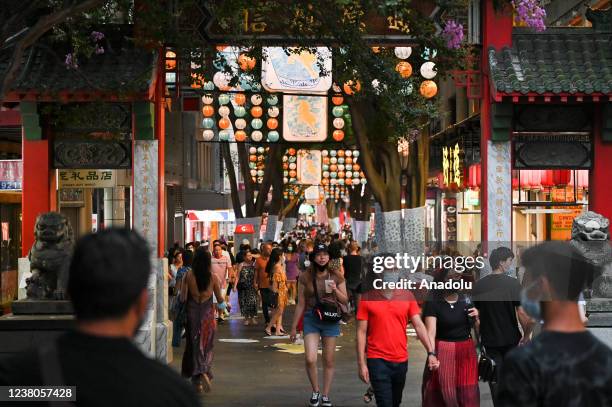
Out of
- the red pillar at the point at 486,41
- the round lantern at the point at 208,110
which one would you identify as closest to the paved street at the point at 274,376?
the red pillar at the point at 486,41

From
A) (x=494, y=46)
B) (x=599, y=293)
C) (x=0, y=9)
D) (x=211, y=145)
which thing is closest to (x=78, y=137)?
(x=0, y=9)

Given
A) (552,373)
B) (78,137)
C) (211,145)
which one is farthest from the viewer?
(211,145)

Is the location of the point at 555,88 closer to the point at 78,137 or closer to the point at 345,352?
the point at 345,352

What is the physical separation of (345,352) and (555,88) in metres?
5.90

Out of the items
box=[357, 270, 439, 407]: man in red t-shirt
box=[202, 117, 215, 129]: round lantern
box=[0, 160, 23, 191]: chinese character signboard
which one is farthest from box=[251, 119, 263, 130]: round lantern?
box=[357, 270, 439, 407]: man in red t-shirt

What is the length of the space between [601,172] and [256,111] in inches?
498

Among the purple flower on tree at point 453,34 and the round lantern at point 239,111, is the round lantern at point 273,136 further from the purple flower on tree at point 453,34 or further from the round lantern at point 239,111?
the purple flower on tree at point 453,34

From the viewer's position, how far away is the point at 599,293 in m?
12.9

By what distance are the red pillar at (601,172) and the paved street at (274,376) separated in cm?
368

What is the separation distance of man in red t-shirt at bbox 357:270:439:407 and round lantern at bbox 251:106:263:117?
17751mm

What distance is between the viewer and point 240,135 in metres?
28.6

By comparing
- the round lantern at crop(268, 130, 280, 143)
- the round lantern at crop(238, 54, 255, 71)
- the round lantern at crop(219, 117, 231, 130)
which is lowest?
the round lantern at crop(268, 130, 280, 143)

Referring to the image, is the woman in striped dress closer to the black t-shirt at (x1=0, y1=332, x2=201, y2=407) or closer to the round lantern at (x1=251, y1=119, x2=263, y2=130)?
the black t-shirt at (x1=0, y1=332, x2=201, y2=407)

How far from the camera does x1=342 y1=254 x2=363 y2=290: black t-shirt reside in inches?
981
